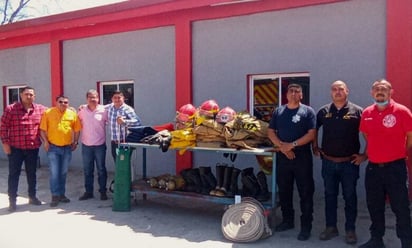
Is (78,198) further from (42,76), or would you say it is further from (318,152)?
(42,76)

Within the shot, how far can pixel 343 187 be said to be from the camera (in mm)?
5516

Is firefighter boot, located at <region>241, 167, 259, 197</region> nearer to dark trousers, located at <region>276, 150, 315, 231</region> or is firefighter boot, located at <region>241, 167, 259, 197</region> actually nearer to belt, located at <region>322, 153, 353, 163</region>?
dark trousers, located at <region>276, 150, 315, 231</region>

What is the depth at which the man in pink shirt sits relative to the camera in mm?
7969

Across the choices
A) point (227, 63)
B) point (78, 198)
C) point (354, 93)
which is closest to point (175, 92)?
point (227, 63)

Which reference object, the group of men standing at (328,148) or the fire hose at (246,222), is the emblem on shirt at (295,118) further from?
the fire hose at (246,222)

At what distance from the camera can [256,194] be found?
6.48 meters

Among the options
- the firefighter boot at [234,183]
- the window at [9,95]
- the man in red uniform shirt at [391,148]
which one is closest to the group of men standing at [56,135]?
the firefighter boot at [234,183]

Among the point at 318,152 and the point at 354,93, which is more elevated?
the point at 354,93

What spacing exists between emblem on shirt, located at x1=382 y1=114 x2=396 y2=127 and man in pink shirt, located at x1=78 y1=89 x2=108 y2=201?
4.82 m

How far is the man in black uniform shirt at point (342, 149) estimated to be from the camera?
5402mm

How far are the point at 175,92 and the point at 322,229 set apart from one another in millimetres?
4554

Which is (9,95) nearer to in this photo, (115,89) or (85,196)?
(115,89)

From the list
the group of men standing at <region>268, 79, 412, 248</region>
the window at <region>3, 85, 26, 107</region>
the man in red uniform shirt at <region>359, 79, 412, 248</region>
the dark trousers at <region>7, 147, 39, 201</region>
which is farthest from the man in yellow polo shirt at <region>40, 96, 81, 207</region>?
the window at <region>3, 85, 26, 107</region>

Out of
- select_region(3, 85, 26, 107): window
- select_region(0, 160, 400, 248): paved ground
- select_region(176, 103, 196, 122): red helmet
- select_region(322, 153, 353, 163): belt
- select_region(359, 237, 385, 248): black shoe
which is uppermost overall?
select_region(3, 85, 26, 107): window
